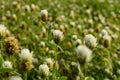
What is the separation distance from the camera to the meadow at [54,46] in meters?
2.80

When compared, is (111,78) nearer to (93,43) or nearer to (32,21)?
(93,43)

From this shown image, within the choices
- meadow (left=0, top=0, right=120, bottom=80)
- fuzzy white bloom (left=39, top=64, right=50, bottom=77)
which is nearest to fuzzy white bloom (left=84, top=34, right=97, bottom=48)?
meadow (left=0, top=0, right=120, bottom=80)

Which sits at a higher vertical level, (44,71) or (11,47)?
(11,47)

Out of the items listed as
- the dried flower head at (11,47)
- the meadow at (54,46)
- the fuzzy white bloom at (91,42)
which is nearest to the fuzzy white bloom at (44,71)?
the meadow at (54,46)

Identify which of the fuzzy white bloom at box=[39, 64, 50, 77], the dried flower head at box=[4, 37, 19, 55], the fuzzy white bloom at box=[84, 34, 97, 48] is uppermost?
the fuzzy white bloom at box=[84, 34, 97, 48]

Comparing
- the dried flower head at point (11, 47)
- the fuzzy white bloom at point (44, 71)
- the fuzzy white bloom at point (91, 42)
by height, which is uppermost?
the fuzzy white bloom at point (91, 42)

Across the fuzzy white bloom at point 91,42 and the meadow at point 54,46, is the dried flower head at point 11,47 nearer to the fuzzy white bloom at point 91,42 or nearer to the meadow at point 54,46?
the meadow at point 54,46

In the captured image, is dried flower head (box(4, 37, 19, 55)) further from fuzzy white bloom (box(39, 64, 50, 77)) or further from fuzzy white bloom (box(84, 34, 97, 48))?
fuzzy white bloom (box(84, 34, 97, 48))

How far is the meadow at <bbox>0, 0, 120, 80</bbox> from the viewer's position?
280 centimetres

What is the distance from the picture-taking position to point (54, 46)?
3.25 m

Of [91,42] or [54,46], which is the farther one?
[54,46]

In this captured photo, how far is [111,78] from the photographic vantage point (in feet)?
13.5

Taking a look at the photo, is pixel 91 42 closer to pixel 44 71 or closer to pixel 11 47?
pixel 44 71

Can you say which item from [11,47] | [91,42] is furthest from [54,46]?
[11,47]
